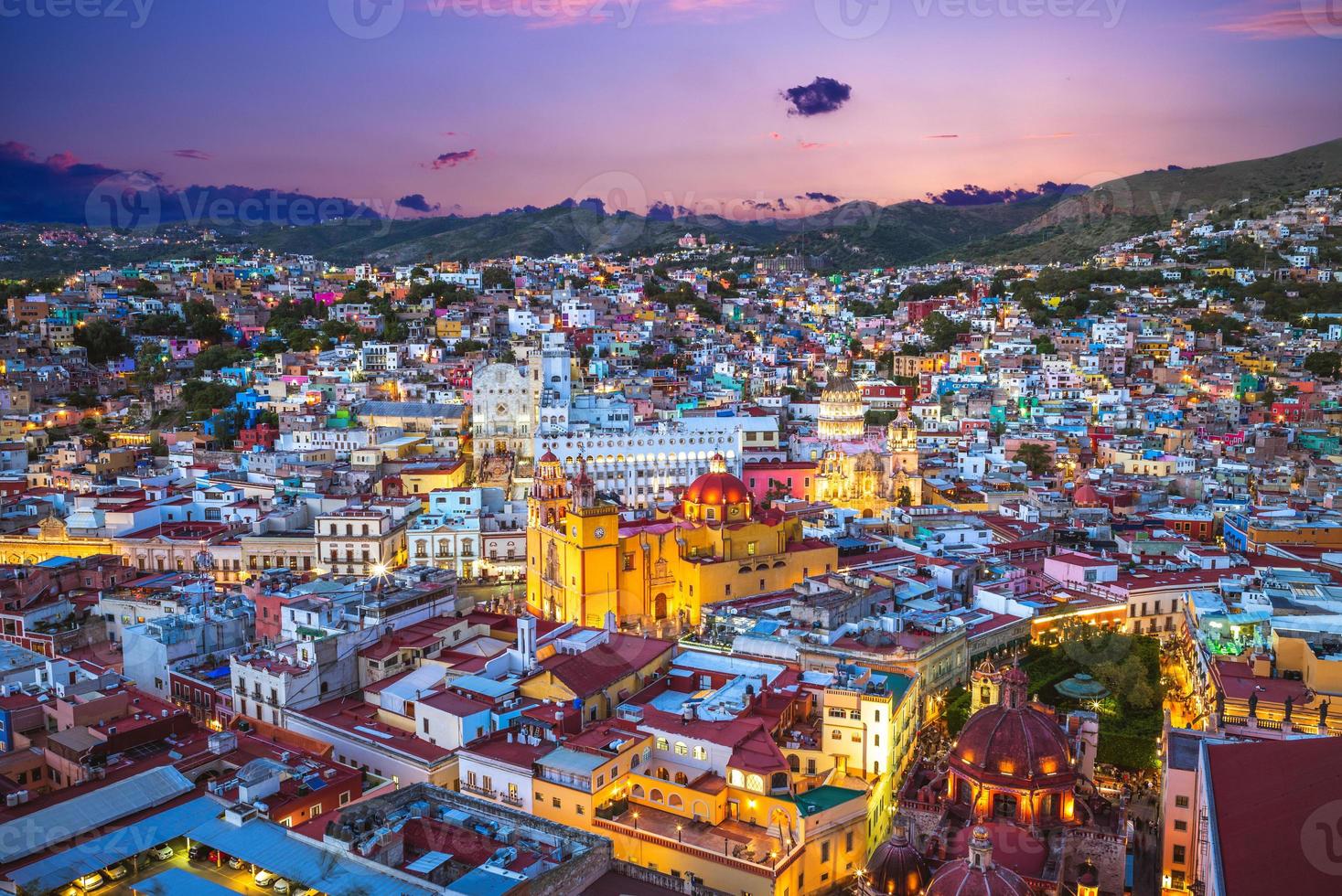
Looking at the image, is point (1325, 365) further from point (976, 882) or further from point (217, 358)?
point (217, 358)

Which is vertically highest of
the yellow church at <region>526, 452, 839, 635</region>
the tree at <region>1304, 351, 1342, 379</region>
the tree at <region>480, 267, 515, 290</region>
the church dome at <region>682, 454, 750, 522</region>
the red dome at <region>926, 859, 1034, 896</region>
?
the tree at <region>480, 267, 515, 290</region>

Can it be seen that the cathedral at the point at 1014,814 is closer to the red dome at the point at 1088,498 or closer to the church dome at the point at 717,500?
the church dome at the point at 717,500

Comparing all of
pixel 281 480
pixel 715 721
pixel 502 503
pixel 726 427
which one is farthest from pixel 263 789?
pixel 726 427

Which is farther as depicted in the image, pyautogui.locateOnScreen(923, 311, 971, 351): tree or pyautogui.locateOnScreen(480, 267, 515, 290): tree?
pyautogui.locateOnScreen(480, 267, 515, 290): tree

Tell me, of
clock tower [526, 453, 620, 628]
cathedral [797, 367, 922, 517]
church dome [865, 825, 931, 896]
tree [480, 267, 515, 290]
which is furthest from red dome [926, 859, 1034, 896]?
tree [480, 267, 515, 290]

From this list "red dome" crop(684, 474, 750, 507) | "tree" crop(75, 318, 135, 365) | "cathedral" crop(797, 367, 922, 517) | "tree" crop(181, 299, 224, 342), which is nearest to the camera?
"red dome" crop(684, 474, 750, 507)

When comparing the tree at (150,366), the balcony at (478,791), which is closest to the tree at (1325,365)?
the balcony at (478,791)

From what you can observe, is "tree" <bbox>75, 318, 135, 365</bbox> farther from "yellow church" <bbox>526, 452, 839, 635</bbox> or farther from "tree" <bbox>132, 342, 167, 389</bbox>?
"yellow church" <bbox>526, 452, 839, 635</bbox>

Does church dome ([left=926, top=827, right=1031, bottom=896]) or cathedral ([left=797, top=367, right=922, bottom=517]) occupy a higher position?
cathedral ([left=797, top=367, right=922, bottom=517])
